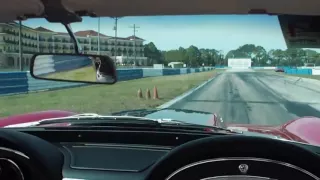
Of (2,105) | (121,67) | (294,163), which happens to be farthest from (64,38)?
(294,163)

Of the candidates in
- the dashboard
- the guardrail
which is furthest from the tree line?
the dashboard

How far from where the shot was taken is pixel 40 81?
382cm

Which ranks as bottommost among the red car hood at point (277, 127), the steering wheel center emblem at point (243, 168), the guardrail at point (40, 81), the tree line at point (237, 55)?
the red car hood at point (277, 127)

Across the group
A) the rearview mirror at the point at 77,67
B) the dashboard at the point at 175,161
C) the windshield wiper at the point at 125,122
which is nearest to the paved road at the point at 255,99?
the windshield wiper at the point at 125,122

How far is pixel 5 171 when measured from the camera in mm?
2059

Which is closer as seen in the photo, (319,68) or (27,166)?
(27,166)

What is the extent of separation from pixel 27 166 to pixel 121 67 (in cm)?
146

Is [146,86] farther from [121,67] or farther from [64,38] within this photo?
[64,38]

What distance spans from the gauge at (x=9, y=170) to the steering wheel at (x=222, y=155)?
0.59m

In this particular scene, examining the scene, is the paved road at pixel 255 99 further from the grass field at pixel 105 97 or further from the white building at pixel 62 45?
the white building at pixel 62 45

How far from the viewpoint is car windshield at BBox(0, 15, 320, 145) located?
331 cm

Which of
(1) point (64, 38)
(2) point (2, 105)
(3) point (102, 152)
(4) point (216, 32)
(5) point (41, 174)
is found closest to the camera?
(5) point (41, 174)

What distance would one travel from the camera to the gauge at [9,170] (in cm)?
203

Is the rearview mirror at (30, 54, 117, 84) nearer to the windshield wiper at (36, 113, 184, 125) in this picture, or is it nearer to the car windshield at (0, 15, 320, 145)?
the car windshield at (0, 15, 320, 145)
